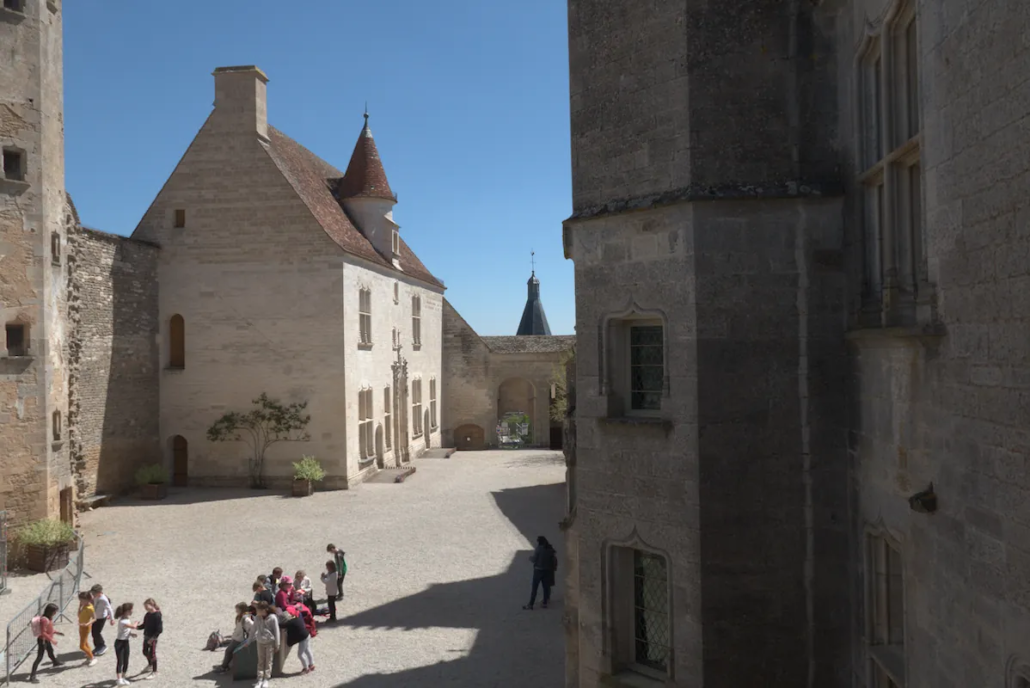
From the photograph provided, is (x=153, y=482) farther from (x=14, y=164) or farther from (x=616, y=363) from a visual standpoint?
(x=616, y=363)

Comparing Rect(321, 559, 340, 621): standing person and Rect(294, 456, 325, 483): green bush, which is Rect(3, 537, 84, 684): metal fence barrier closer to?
Rect(321, 559, 340, 621): standing person

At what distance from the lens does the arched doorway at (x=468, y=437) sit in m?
37.5

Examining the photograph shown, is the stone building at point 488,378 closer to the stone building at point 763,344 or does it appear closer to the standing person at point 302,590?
the standing person at point 302,590

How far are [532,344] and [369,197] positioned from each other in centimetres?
1052

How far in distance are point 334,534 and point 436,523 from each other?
2.52m

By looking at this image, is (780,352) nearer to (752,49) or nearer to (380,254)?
(752,49)

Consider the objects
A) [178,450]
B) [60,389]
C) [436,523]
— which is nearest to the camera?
[60,389]

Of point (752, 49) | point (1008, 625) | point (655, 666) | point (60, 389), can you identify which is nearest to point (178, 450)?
point (60, 389)

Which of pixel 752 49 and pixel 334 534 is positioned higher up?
pixel 752 49

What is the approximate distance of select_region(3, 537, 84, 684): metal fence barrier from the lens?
427 inches

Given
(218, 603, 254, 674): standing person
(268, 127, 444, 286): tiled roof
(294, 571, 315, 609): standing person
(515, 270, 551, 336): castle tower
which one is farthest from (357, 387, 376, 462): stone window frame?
(515, 270, 551, 336): castle tower

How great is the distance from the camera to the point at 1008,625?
4227 mm

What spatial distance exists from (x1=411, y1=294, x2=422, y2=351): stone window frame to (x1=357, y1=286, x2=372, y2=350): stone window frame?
586 centimetres

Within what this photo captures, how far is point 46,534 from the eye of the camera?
52.3 ft
